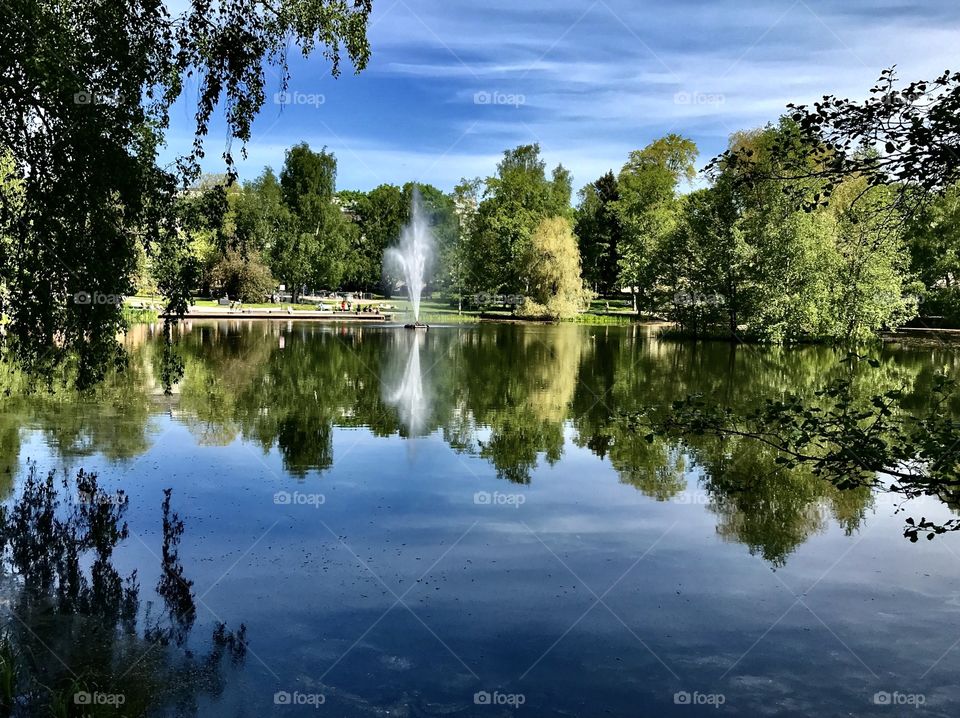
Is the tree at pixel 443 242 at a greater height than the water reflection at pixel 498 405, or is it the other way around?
the tree at pixel 443 242

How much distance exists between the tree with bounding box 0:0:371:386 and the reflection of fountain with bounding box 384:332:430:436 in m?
8.80

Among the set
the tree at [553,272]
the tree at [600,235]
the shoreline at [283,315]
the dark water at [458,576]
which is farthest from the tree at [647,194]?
the dark water at [458,576]

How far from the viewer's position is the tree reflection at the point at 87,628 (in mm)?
6473

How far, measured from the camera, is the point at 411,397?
23.6 meters

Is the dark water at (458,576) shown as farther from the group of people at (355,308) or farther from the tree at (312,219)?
the tree at (312,219)

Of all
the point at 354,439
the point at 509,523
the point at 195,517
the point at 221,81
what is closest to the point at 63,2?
the point at 221,81

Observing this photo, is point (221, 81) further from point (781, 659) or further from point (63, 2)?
point (781, 659)

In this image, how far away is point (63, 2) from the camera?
31.2 ft

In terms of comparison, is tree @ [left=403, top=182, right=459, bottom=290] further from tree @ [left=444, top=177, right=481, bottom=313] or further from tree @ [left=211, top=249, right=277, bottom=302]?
tree @ [left=211, top=249, right=277, bottom=302]

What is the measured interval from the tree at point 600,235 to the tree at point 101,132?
77.2m

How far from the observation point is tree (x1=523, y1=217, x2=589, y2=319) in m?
67.9

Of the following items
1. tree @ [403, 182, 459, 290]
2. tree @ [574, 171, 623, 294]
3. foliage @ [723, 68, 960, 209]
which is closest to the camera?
foliage @ [723, 68, 960, 209]

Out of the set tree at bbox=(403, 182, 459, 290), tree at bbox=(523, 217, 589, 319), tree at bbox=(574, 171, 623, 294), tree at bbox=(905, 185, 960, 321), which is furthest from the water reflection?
tree at bbox=(574, 171, 623, 294)

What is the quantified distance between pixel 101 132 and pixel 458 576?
21.3 feet
